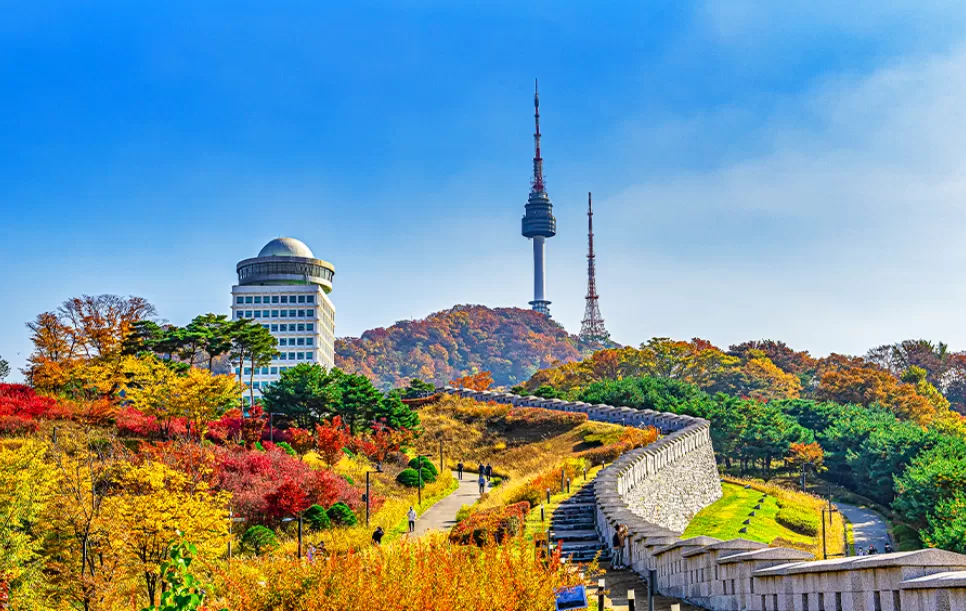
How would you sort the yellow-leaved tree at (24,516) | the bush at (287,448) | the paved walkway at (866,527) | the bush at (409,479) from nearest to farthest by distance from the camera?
1. the yellow-leaved tree at (24,516)
2. the bush at (409,479)
3. the paved walkway at (866,527)
4. the bush at (287,448)

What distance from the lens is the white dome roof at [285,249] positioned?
104m

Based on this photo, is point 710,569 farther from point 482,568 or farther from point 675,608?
point 482,568

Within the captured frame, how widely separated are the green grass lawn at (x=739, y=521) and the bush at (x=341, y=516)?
12.9m

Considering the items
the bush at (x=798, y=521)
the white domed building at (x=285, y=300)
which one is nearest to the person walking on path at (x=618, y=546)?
the bush at (x=798, y=521)

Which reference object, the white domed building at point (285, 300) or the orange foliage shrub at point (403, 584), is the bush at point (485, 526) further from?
the white domed building at point (285, 300)

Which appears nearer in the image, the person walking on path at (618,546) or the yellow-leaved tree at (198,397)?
the person walking on path at (618,546)

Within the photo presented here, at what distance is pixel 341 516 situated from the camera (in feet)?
101

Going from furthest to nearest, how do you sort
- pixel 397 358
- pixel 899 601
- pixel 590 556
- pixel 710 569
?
pixel 397 358 → pixel 590 556 → pixel 710 569 → pixel 899 601

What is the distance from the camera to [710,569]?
12445 mm

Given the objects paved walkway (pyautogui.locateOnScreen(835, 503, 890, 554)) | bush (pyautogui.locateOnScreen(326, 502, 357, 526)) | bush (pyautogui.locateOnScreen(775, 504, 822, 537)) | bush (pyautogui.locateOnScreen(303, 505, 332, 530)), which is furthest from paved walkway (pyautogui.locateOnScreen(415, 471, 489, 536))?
paved walkway (pyautogui.locateOnScreen(835, 503, 890, 554))

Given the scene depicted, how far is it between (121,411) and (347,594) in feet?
118

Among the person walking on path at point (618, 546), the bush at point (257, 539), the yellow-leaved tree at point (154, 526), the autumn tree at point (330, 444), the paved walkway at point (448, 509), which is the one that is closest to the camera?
the person walking on path at point (618, 546)

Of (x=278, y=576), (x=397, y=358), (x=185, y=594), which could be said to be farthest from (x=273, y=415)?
(x=397, y=358)

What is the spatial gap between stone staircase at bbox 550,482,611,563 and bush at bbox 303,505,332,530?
26.9ft
